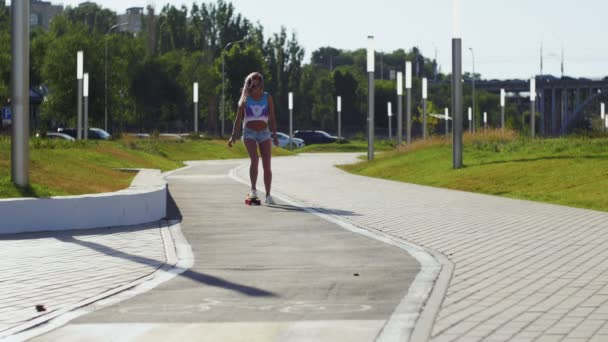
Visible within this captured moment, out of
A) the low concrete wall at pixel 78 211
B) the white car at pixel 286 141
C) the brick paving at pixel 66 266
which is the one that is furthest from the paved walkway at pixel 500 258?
the white car at pixel 286 141

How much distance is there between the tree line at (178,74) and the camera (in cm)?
6456

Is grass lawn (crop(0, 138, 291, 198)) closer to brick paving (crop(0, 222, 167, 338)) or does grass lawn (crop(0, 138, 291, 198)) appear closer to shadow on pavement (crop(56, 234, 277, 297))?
brick paving (crop(0, 222, 167, 338))

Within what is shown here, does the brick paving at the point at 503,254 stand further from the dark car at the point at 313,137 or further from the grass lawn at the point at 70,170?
the dark car at the point at 313,137

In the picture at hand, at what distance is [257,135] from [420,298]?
9355 mm

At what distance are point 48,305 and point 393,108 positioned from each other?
13439cm

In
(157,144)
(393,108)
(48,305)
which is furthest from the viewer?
(393,108)

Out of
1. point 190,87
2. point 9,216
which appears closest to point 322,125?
point 190,87

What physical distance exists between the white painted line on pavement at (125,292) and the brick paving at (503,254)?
85.7 inches

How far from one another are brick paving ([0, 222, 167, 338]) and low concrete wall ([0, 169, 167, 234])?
0.20 meters

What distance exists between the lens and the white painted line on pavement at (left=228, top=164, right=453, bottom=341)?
20.9 ft

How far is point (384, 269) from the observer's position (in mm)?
9414

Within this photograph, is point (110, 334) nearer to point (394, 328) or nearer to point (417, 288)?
point (394, 328)

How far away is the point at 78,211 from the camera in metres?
13.3

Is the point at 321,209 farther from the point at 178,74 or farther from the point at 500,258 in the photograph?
the point at 178,74
